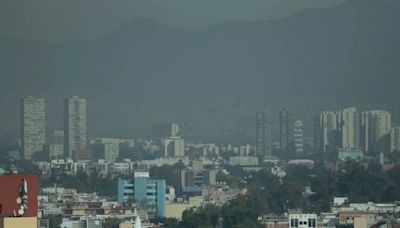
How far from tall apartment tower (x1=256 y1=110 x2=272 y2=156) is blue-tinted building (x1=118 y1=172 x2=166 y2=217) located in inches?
803

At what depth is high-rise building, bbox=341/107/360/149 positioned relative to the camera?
75.1m

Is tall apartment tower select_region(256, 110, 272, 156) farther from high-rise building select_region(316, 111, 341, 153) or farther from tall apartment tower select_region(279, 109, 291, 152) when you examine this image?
high-rise building select_region(316, 111, 341, 153)

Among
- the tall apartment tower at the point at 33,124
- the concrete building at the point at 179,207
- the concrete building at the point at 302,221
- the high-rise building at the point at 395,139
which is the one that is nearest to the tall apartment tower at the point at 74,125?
the tall apartment tower at the point at 33,124

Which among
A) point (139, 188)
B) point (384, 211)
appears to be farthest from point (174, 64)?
point (384, 211)

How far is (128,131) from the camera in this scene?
82.9 metres

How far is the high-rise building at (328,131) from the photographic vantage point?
75.3 metres

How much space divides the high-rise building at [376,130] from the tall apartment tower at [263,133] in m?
3.64

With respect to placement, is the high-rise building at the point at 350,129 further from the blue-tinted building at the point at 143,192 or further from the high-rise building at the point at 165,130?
the blue-tinted building at the point at 143,192

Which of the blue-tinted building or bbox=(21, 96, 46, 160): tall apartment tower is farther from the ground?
bbox=(21, 96, 46, 160): tall apartment tower

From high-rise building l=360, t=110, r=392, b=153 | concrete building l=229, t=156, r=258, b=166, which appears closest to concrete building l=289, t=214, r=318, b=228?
high-rise building l=360, t=110, r=392, b=153

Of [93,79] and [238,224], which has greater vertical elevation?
[93,79]

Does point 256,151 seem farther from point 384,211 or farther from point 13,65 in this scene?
point 384,211

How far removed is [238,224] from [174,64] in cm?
5393

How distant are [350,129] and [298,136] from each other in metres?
2.77
